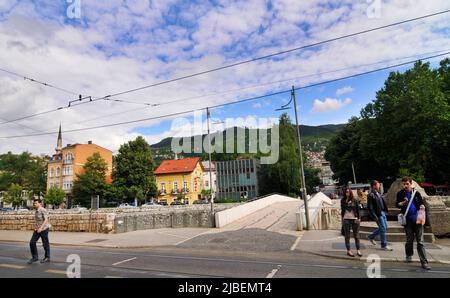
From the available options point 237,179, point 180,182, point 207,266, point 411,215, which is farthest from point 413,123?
point 180,182

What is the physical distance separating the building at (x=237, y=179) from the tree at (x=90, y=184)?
28.0 m

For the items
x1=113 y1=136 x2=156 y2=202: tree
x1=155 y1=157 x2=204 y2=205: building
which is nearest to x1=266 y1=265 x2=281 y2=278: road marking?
x1=113 y1=136 x2=156 y2=202: tree

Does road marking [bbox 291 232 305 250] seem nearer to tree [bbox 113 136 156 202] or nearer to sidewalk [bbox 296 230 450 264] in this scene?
sidewalk [bbox 296 230 450 264]

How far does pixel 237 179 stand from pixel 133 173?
1165 inches

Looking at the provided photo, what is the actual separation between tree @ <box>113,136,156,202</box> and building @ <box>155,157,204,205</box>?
12956mm

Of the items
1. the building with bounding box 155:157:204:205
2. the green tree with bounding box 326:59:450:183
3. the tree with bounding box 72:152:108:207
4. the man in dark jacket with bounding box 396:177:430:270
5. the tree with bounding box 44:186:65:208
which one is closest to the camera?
the man in dark jacket with bounding box 396:177:430:270

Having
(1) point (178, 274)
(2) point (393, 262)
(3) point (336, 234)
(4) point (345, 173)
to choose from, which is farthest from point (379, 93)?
(1) point (178, 274)

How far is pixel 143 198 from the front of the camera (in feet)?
178

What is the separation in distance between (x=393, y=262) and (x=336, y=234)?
4.56 m

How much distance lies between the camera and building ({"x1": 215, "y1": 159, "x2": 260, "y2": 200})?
73562 millimetres

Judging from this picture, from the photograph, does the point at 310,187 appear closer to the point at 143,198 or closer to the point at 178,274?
the point at 143,198

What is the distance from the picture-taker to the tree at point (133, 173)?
53812 mm

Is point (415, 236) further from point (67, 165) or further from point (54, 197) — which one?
point (67, 165)

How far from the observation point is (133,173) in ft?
179
